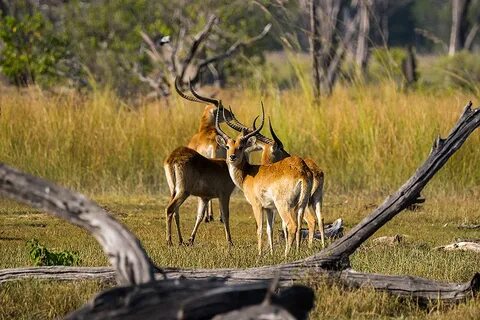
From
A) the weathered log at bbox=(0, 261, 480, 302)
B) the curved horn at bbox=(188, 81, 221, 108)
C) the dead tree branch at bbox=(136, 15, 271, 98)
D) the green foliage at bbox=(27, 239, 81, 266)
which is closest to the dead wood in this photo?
the weathered log at bbox=(0, 261, 480, 302)

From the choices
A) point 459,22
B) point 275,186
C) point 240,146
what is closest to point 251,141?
point 240,146

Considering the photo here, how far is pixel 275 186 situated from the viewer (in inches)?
396

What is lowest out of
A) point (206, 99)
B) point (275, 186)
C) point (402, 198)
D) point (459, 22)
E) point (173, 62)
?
point (402, 198)

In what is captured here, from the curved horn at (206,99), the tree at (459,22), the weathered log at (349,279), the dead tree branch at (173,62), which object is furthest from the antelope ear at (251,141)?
the tree at (459,22)

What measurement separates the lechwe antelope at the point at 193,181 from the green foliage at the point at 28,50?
1078cm

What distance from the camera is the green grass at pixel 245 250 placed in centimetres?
723

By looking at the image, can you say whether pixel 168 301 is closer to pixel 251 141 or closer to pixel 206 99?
pixel 251 141

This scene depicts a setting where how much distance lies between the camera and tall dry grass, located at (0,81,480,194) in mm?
15430

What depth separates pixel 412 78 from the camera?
95.0 feet

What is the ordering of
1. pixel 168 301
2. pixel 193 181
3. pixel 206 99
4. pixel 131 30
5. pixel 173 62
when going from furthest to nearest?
pixel 131 30, pixel 173 62, pixel 206 99, pixel 193 181, pixel 168 301

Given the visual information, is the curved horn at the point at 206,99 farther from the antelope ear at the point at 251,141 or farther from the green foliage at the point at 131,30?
the green foliage at the point at 131,30

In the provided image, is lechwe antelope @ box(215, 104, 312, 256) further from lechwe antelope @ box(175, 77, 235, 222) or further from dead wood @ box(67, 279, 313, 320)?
dead wood @ box(67, 279, 313, 320)

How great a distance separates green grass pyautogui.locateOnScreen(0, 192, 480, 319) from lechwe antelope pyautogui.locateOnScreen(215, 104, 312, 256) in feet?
0.94

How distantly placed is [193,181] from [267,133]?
196 inches
